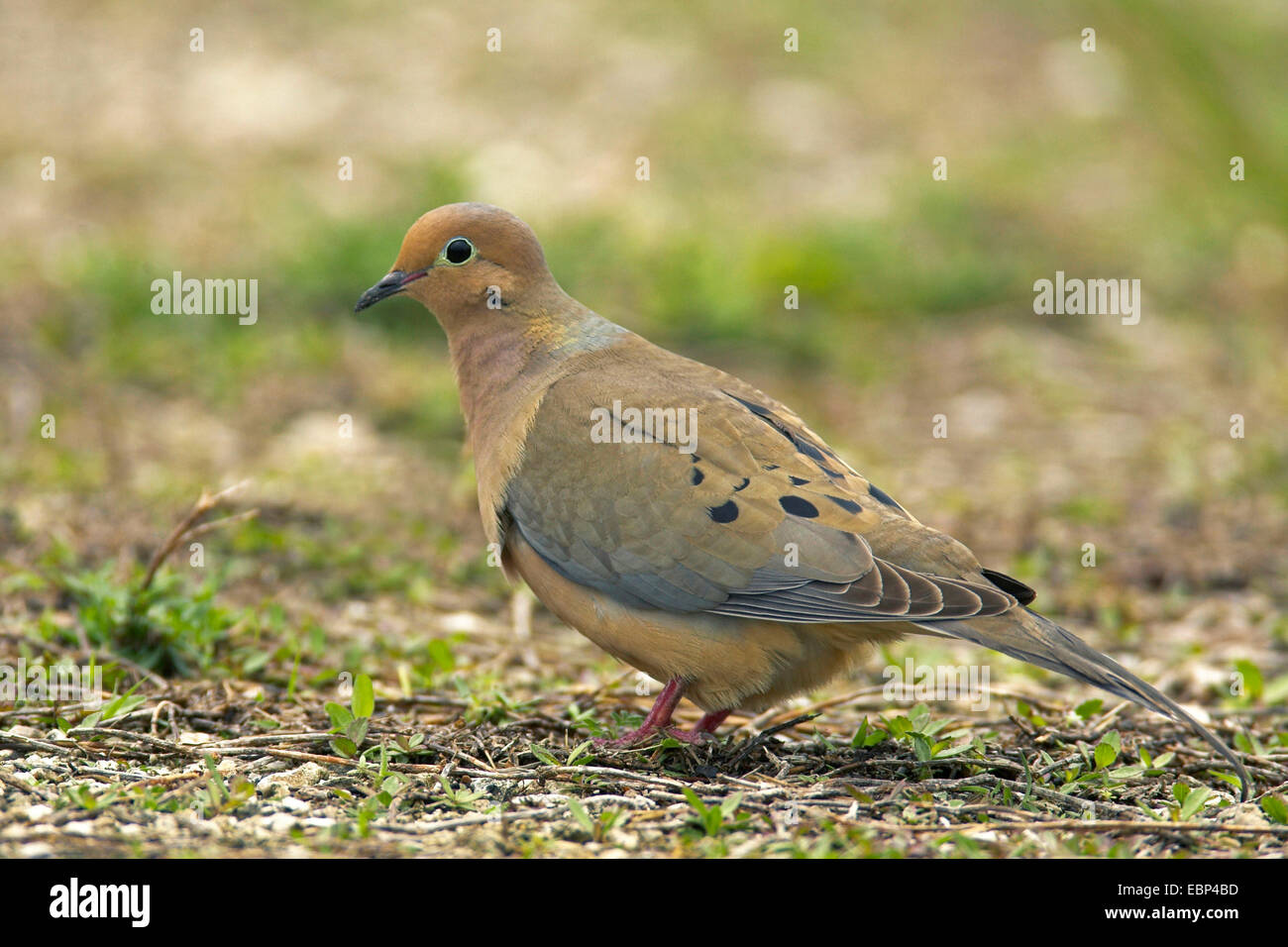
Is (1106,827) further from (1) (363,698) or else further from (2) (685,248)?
(2) (685,248)

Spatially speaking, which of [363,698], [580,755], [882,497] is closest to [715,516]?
[882,497]

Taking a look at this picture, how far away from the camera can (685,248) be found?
965 cm

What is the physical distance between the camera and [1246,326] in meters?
9.95

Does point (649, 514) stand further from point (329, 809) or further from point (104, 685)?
point (104, 685)

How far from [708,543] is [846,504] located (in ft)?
1.45

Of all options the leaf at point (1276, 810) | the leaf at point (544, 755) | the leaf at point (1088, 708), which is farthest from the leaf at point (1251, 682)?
the leaf at point (544, 755)

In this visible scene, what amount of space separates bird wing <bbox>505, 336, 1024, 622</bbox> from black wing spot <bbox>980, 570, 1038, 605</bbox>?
0.12ft

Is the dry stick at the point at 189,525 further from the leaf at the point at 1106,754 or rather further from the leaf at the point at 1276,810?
the leaf at the point at 1276,810

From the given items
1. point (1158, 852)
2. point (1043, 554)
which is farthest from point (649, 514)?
point (1043, 554)

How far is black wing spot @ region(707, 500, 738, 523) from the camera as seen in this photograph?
4.36 m

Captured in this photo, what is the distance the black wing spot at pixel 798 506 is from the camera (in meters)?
4.35

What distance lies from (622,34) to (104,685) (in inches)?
397

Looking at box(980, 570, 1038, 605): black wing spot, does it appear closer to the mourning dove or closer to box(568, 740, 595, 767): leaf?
the mourning dove

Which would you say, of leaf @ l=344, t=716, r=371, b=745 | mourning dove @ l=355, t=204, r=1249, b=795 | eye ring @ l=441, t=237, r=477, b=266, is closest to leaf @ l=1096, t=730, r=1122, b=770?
mourning dove @ l=355, t=204, r=1249, b=795
